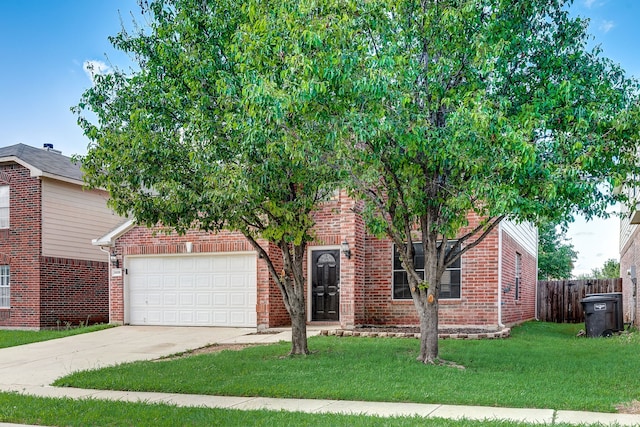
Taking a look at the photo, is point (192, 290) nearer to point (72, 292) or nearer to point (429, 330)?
point (72, 292)

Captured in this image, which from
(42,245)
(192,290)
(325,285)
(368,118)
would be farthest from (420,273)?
(42,245)

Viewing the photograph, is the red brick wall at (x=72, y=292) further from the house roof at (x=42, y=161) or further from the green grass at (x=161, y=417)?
the green grass at (x=161, y=417)

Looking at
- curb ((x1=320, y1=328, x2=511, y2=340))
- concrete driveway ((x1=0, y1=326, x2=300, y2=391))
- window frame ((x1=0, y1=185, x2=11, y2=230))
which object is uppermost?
window frame ((x1=0, y1=185, x2=11, y2=230))


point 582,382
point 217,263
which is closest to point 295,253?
point 582,382

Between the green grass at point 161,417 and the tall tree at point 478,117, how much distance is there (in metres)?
3.04

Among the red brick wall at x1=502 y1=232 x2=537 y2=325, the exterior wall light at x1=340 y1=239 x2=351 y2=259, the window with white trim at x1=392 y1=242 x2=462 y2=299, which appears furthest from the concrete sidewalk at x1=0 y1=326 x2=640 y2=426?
the red brick wall at x1=502 y1=232 x2=537 y2=325

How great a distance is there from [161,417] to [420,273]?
9.94 metres

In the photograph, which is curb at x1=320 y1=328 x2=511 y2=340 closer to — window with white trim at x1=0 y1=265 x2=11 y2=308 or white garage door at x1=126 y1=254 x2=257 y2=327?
white garage door at x1=126 y1=254 x2=257 y2=327

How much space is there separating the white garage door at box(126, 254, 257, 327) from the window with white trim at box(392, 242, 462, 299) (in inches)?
145

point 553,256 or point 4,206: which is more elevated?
point 4,206

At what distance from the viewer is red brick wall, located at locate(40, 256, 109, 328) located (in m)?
19.0

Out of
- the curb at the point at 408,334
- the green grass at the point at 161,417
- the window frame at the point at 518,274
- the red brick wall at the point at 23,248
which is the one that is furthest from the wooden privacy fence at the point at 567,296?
the red brick wall at the point at 23,248

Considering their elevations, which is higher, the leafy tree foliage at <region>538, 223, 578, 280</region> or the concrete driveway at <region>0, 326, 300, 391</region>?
the leafy tree foliage at <region>538, 223, 578, 280</region>

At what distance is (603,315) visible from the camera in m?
14.3
